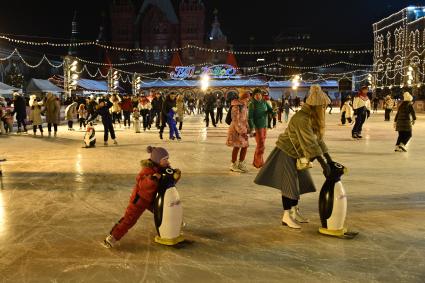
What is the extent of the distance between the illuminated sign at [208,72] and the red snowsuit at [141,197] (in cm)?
4159

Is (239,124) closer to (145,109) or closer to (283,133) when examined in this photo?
(283,133)

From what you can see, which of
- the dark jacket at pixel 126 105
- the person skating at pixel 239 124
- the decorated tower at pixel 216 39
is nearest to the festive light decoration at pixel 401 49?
the decorated tower at pixel 216 39

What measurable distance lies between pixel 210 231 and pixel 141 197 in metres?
0.87

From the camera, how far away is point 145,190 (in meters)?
3.85

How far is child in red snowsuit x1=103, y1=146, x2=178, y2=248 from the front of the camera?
12.5 ft

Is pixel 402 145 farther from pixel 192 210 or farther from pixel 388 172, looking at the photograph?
pixel 192 210

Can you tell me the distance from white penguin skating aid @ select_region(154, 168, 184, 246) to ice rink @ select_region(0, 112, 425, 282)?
11 centimetres

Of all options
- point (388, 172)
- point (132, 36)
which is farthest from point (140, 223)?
point (132, 36)

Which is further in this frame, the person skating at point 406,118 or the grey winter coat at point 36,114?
the grey winter coat at point 36,114

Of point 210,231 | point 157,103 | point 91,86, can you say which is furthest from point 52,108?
point 91,86

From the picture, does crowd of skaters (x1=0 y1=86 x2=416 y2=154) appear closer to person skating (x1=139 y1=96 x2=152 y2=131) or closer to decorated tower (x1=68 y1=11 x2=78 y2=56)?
person skating (x1=139 y1=96 x2=152 y2=131)

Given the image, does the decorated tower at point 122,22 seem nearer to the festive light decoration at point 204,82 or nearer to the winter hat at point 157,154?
the festive light decoration at point 204,82

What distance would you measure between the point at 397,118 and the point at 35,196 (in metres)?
7.64

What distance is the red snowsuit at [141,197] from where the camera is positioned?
3824 mm
